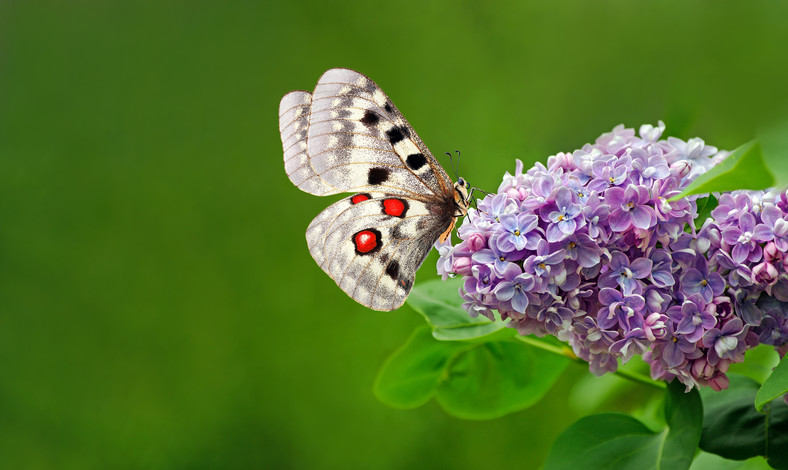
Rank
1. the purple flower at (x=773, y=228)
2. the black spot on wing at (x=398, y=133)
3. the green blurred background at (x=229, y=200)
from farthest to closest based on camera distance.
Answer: the green blurred background at (x=229, y=200)
the black spot on wing at (x=398, y=133)
the purple flower at (x=773, y=228)

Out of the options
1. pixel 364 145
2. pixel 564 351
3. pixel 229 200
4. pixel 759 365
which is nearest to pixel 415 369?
pixel 564 351

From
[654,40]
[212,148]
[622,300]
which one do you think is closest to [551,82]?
[654,40]

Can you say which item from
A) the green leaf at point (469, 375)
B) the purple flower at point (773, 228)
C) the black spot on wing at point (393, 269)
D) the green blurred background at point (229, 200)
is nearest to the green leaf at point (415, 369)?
the green leaf at point (469, 375)

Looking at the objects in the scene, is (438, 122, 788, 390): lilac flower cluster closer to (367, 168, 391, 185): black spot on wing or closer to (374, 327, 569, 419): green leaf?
(367, 168, 391, 185): black spot on wing

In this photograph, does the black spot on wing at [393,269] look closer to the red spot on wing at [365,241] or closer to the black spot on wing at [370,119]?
the red spot on wing at [365,241]

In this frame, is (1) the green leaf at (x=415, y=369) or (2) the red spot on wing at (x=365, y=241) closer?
(2) the red spot on wing at (x=365, y=241)

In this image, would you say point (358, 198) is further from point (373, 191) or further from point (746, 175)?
point (746, 175)
